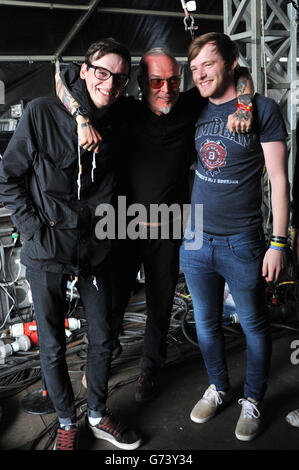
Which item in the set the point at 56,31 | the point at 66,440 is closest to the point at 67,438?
the point at 66,440

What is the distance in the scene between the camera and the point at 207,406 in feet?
7.14

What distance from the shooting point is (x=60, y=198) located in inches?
67.0

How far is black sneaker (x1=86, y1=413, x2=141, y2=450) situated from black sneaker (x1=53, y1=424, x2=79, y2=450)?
148mm

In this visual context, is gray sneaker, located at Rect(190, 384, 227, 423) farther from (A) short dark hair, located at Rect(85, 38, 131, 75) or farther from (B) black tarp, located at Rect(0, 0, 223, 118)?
(B) black tarp, located at Rect(0, 0, 223, 118)

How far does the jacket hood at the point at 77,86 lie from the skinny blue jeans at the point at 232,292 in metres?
0.82

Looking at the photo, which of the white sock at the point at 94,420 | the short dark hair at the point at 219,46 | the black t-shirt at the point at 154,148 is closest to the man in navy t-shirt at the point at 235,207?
the short dark hair at the point at 219,46

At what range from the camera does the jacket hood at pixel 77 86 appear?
1637mm

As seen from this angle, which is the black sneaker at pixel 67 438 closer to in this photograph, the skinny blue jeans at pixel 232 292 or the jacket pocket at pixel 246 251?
the skinny blue jeans at pixel 232 292

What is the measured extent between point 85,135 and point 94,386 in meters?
1.17

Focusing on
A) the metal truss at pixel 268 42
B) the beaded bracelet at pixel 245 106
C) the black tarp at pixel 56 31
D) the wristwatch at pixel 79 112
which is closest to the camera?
the wristwatch at pixel 79 112

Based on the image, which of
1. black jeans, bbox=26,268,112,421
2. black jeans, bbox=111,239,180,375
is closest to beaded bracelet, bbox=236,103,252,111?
black jeans, bbox=111,239,180,375

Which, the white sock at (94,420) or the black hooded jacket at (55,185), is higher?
the black hooded jacket at (55,185)

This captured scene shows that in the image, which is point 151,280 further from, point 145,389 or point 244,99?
point 244,99

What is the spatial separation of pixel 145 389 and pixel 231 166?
1415 mm
